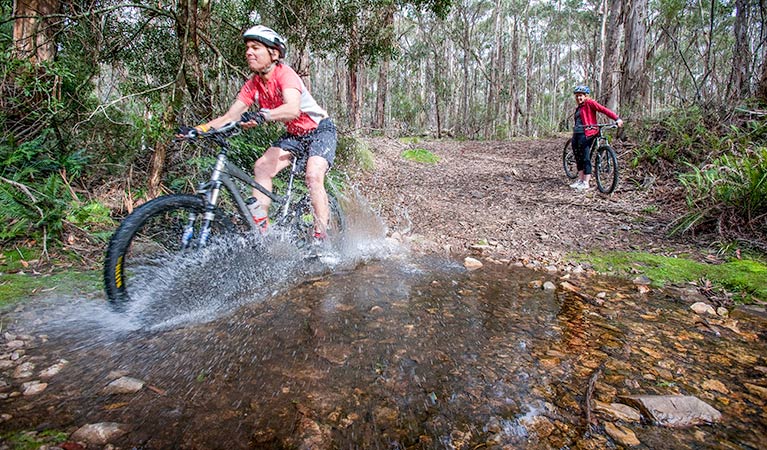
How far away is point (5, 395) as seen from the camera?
1618mm

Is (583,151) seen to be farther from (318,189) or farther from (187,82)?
(187,82)

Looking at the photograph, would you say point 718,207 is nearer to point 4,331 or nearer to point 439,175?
point 439,175

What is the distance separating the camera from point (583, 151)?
7246mm

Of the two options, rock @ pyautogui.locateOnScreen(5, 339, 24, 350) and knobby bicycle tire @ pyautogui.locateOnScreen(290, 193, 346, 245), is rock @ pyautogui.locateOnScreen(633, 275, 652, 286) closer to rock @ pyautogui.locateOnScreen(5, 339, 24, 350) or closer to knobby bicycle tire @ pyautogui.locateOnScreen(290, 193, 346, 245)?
knobby bicycle tire @ pyautogui.locateOnScreen(290, 193, 346, 245)

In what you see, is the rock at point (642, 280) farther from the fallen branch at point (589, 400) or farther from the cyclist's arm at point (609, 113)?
the cyclist's arm at point (609, 113)

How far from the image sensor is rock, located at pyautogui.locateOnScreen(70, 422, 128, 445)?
1382 mm

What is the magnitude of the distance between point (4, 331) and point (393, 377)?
223cm

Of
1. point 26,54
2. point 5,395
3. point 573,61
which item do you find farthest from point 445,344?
point 573,61

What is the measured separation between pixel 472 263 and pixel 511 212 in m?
2.39

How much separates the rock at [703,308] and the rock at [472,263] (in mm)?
1687

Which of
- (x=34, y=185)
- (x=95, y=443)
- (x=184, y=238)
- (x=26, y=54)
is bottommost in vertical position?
(x=95, y=443)

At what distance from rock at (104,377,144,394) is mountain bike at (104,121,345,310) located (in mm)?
679

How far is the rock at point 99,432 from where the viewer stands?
1.38 m

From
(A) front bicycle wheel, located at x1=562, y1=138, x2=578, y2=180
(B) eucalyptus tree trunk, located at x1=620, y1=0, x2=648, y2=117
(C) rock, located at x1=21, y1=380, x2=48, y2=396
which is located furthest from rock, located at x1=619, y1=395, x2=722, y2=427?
(B) eucalyptus tree trunk, located at x1=620, y1=0, x2=648, y2=117
